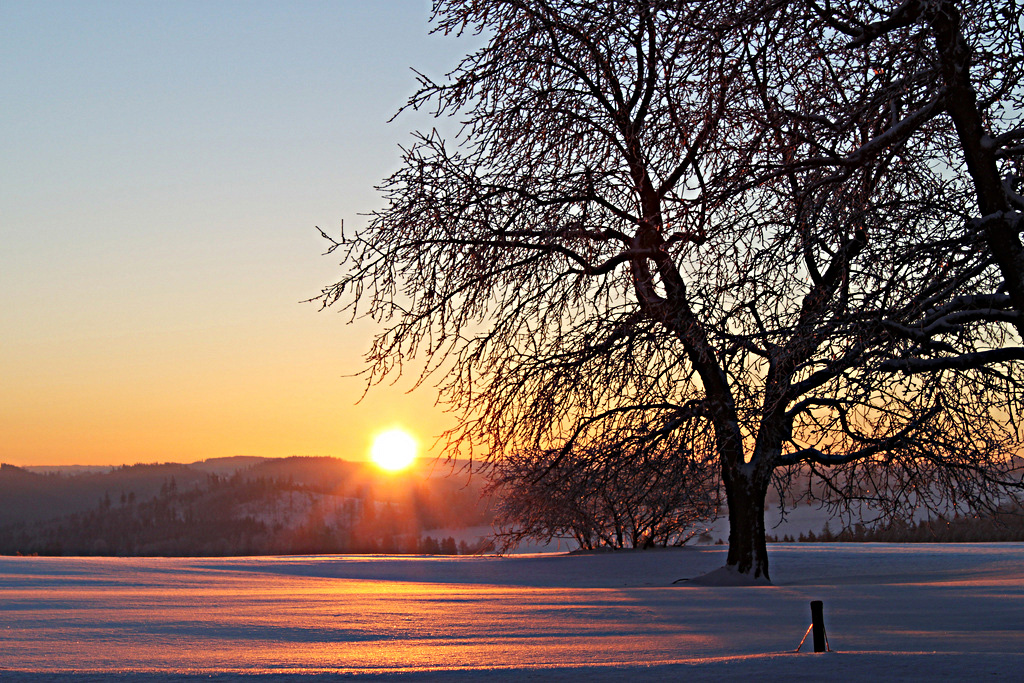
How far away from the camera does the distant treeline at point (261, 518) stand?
39250 millimetres

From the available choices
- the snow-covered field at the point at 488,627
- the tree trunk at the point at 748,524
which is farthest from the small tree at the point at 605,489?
the snow-covered field at the point at 488,627

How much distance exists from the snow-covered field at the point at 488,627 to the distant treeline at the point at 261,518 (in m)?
19.6

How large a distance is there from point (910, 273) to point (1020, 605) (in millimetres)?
3777

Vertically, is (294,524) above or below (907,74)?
below

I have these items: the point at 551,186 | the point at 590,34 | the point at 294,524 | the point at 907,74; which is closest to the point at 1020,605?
the point at 907,74

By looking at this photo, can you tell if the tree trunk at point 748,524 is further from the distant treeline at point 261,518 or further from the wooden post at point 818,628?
the distant treeline at point 261,518

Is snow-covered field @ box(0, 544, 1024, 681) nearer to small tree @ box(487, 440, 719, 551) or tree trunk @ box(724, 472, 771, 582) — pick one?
tree trunk @ box(724, 472, 771, 582)

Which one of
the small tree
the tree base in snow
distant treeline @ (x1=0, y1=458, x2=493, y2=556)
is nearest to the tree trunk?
the tree base in snow

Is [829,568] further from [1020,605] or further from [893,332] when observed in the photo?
[893,332]

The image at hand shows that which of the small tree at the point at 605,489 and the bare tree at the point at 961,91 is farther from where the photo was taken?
the small tree at the point at 605,489

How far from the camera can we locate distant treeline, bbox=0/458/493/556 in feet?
129

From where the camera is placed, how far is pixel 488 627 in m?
7.20

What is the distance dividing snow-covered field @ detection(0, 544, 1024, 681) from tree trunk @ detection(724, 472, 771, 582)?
0.71 metres

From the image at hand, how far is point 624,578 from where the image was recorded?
51.6 feet
